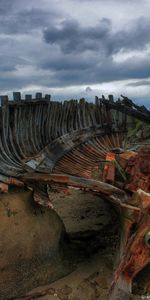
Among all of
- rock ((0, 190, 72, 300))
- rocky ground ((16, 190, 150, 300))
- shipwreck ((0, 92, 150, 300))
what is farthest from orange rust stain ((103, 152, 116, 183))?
rocky ground ((16, 190, 150, 300))

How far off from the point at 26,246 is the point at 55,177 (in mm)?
986

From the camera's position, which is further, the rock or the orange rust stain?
the orange rust stain

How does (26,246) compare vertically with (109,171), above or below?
below

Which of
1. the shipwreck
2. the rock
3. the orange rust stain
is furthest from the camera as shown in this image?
the orange rust stain

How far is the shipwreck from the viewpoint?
14.9 feet

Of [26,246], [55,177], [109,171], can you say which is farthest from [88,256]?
[55,177]

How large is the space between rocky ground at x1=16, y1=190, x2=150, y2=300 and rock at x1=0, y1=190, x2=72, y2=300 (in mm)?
167

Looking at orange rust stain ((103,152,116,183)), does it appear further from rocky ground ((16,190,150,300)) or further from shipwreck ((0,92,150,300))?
rocky ground ((16,190,150,300))

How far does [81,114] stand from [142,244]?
16.1 ft

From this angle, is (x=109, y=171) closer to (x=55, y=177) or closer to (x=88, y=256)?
(x=55, y=177)

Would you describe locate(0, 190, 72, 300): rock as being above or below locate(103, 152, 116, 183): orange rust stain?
below

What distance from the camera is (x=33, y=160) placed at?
6.11 m

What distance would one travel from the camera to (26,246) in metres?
5.06

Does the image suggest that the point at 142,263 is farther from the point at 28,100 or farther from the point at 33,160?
the point at 28,100
